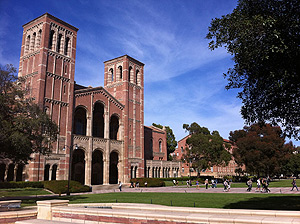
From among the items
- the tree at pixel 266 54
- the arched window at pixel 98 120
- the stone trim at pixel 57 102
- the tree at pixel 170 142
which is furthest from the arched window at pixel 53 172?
the tree at pixel 170 142

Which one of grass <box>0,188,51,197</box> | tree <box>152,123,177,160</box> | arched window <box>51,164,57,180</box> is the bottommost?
grass <box>0,188,51,197</box>

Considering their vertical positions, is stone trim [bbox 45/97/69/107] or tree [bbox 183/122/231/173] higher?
stone trim [bbox 45/97/69/107]

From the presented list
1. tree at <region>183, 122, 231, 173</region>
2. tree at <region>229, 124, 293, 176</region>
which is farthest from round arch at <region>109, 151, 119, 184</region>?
tree at <region>229, 124, 293, 176</region>

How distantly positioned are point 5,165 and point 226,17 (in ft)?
108

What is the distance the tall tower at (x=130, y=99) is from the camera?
51.6 m

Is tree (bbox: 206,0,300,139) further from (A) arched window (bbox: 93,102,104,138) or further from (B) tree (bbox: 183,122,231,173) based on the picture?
(B) tree (bbox: 183,122,231,173)

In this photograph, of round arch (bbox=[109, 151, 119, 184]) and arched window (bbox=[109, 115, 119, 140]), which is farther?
arched window (bbox=[109, 115, 119, 140])

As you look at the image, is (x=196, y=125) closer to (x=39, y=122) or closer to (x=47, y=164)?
(x=47, y=164)

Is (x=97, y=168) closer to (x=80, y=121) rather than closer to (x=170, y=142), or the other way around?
(x=80, y=121)

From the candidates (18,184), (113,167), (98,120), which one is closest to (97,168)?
(113,167)

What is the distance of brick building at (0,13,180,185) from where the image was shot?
3766 cm

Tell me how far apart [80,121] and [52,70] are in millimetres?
12070

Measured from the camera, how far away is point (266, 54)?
10.7 meters

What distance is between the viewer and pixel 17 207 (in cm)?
1443
